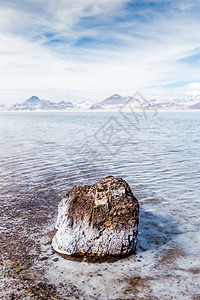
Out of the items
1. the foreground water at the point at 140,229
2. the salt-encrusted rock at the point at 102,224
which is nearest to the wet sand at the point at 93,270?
the foreground water at the point at 140,229

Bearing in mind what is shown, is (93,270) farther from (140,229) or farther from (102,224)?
(140,229)

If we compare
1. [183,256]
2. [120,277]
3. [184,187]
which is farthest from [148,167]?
[120,277]

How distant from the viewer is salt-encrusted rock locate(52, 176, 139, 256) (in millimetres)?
6211

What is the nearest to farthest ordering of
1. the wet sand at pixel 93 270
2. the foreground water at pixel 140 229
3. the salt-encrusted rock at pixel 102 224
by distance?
the wet sand at pixel 93 270 → the foreground water at pixel 140 229 → the salt-encrusted rock at pixel 102 224

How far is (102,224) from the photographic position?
20.6 feet

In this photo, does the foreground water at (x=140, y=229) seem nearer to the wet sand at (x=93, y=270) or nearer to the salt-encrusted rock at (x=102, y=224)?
the wet sand at (x=93, y=270)

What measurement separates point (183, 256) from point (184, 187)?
560 centimetres

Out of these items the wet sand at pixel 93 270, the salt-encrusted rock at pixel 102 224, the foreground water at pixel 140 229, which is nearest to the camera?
the wet sand at pixel 93 270

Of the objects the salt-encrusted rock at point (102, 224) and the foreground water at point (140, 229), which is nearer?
the foreground water at point (140, 229)

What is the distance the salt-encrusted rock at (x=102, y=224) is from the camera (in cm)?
621

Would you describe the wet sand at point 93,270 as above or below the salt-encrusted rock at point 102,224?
below

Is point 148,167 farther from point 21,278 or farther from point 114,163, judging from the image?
point 21,278

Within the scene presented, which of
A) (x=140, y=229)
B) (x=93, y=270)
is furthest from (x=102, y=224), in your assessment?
(x=140, y=229)

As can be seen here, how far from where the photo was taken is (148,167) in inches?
603
